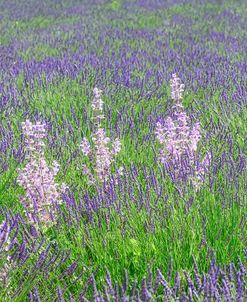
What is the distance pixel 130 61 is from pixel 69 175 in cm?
350

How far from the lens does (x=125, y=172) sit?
2494 millimetres

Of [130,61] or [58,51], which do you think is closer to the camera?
[130,61]

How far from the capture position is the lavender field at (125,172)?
6.34 ft

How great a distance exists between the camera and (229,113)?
12.4 ft

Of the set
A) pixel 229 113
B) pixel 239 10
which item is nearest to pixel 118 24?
pixel 239 10

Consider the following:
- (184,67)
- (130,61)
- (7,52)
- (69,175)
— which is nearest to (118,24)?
(7,52)

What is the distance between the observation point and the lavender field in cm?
193

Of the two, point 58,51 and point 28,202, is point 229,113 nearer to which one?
point 28,202

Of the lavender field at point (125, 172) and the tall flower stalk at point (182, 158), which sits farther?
the tall flower stalk at point (182, 158)

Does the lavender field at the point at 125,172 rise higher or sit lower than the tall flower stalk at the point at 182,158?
lower

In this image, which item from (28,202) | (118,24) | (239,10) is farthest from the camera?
(239,10)

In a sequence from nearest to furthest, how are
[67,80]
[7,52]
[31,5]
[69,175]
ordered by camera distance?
[69,175], [67,80], [7,52], [31,5]

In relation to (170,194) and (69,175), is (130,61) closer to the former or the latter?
(69,175)

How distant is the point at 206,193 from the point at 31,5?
14.1 metres
